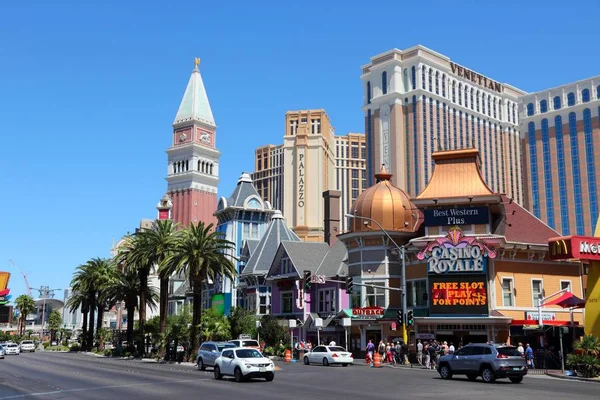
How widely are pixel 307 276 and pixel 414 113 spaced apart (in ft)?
441

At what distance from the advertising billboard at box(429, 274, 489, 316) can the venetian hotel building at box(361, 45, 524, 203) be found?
11193 cm

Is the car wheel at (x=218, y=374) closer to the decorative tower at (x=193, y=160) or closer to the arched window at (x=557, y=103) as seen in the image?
the decorative tower at (x=193, y=160)

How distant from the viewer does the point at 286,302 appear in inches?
2803

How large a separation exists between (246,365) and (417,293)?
27090 millimetres

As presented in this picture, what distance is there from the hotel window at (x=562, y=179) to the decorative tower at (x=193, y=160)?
8751 cm

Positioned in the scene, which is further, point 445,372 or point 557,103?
point 557,103

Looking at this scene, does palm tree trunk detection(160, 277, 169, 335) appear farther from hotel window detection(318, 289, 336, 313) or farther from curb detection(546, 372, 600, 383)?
curb detection(546, 372, 600, 383)

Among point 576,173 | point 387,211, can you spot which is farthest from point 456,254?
point 576,173

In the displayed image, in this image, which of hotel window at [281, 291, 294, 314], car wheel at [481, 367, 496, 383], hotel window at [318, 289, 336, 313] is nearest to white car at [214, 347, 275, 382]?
car wheel at [481, 367, 496, 383]

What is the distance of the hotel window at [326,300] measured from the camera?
65.0 metres

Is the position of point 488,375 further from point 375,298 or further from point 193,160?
point 193,160

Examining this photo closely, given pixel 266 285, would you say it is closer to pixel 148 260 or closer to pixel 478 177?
pixel 148 260

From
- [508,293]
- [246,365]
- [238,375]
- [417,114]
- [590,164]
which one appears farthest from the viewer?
[417,114]

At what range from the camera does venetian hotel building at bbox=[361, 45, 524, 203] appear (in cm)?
16938
